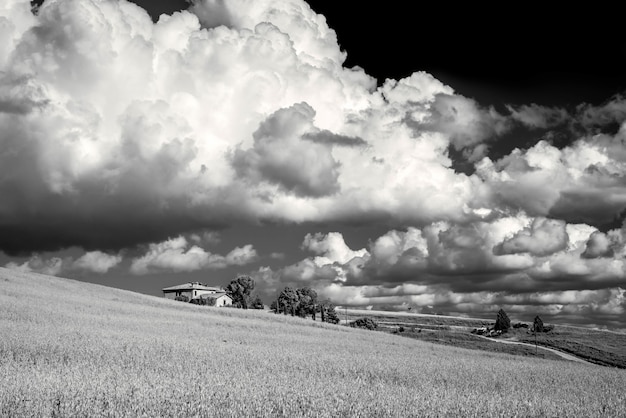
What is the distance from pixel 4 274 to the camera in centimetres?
7200

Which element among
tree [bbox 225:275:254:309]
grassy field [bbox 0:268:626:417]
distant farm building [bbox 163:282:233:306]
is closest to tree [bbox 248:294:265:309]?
tree [bbox 225:275:254:309]

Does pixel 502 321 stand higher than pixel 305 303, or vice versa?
pixel 305 303

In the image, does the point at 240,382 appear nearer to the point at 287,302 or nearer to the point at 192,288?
the point at 287,302

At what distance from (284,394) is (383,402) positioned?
2574 mm

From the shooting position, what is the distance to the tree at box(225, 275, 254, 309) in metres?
139

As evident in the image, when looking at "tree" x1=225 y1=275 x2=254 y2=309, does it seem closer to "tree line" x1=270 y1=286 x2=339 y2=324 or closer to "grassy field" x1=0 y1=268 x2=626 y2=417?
"tree line" x1=270 y1=286 x2=339 y2=324

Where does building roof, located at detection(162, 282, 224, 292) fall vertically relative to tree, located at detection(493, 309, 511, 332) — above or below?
above

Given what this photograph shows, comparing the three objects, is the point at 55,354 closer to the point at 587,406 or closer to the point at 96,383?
the point at 96,383

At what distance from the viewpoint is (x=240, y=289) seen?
13925 centimetres

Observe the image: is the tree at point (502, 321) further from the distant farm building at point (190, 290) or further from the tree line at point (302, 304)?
the distant farm building at point (190, 290)

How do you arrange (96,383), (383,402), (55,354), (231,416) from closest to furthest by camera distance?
(231,416) → (383,402) → (96,383) → (55,354)

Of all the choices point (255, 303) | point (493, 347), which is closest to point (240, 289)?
point (255, 303)

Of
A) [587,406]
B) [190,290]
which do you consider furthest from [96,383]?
[190,290]

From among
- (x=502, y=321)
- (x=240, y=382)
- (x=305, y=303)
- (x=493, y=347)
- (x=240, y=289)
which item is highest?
(x=240, y=289)
